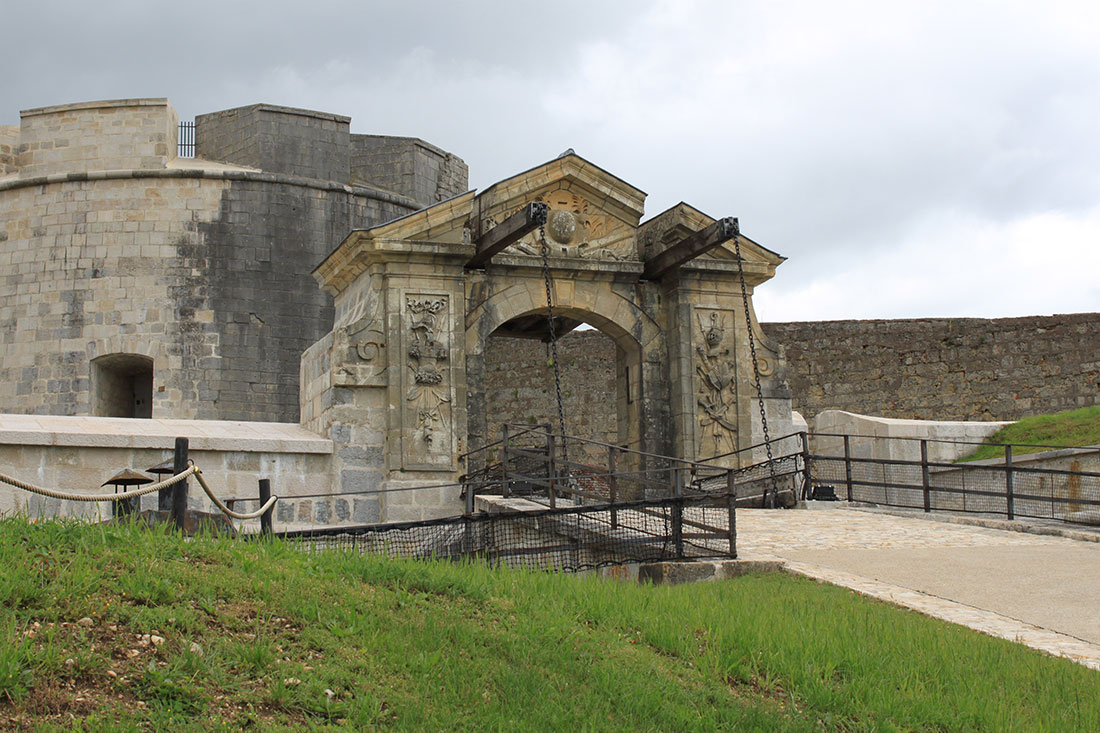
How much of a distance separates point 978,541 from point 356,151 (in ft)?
51.9

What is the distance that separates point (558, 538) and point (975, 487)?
9770 millimetres

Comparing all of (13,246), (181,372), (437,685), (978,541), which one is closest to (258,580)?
(437,685)

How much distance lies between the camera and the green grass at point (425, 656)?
15.7 ft

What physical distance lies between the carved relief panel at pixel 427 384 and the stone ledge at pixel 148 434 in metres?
0.98

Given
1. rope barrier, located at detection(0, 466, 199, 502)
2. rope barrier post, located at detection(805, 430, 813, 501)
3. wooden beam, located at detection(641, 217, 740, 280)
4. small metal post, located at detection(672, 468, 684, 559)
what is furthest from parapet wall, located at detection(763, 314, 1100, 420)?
rope barrier, located at detection(0, 466, 199, 502)

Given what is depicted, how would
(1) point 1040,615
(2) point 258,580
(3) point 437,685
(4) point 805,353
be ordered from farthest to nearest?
(4) point 805,353, (1) point 1040,615, (2) point 258,580, (3) point 437,685

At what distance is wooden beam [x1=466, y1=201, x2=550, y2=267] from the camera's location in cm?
1320

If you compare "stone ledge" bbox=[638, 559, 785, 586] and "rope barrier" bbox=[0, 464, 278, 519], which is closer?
"rope barrier" bbox=[0, 464, 278, 519]

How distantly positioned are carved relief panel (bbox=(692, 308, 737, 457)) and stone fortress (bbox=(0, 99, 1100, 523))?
3 cm

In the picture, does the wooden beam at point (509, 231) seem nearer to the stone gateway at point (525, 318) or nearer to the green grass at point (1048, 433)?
the stone gateway at point (525, 318)

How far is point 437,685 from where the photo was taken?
5.17m

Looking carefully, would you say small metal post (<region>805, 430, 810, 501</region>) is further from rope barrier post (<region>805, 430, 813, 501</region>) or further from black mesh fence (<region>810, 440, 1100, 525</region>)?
black mesh fence (<region>810, 440, 1100, 525</region>)

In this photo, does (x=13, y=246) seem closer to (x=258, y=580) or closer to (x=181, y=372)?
→ (x=181, y=372)

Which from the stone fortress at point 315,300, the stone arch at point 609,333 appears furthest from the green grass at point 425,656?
the stone arch at point 609,333
